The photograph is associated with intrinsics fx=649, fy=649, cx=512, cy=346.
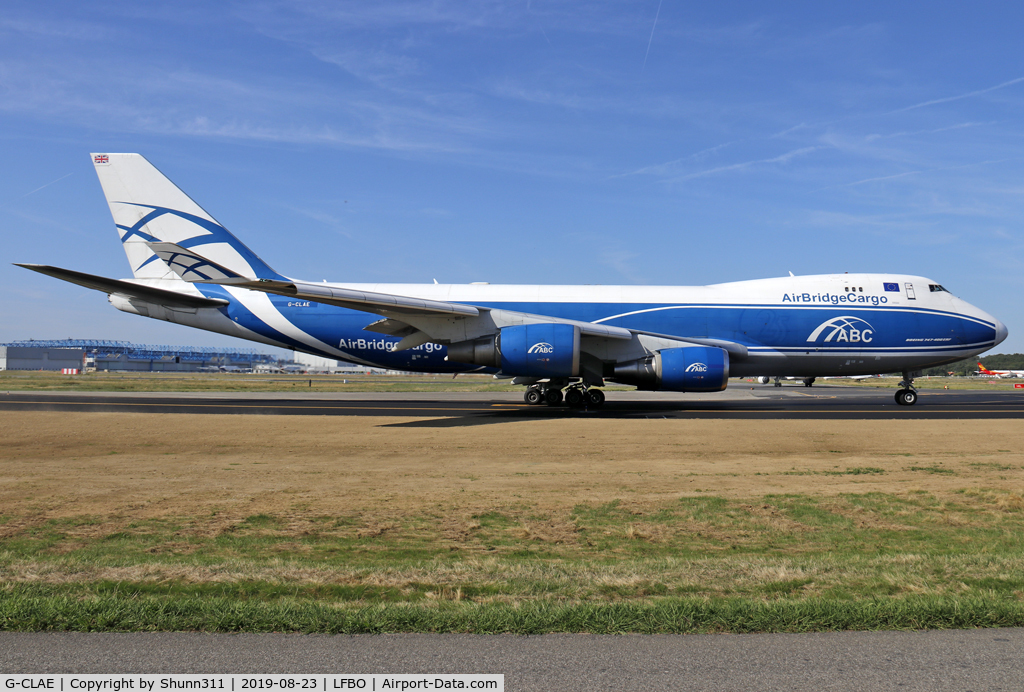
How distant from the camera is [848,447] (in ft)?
46.3

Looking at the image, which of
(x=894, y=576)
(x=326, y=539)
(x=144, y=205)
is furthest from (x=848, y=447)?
(x=144, y=205)

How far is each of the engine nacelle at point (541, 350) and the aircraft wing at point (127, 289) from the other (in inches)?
450

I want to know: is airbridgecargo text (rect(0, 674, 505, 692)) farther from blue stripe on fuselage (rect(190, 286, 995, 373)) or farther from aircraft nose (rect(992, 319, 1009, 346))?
aircraft nose (rect(992, 319, 1009, 346))

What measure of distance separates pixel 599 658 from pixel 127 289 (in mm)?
23218

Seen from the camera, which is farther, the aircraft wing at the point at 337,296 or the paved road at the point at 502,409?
the paved road at the point at 502,409

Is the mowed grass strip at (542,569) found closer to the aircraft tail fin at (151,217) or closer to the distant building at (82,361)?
the aircraft tail fin at (151,217)

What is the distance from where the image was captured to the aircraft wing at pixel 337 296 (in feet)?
61.1

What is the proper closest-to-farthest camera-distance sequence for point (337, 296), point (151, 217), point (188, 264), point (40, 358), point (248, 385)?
point (337, 296) < point (188, 264) < point (151, 217) < point (248, 385) < point (40, 358)

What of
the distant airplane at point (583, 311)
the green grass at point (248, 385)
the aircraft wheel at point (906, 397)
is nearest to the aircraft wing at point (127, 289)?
the distant airplane at point (583, 311)

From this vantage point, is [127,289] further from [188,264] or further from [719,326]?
[719,326]

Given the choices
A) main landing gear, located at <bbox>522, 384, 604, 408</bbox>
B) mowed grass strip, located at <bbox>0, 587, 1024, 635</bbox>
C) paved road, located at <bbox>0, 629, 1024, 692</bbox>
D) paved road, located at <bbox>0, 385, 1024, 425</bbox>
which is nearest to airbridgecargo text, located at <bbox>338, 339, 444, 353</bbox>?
paved road, located at <bbox>0, 385, 1024, 425</bbox>

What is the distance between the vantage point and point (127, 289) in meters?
22.1

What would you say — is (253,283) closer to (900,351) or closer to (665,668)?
(665,668)

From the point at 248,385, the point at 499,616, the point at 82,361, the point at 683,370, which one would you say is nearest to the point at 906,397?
the point at 683,370
